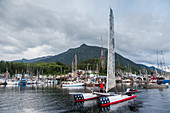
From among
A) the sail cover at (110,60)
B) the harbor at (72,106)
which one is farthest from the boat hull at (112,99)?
the sail cover at (110,60)

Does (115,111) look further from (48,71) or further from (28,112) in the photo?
(48,71)

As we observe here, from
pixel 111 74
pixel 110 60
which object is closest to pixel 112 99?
pixel 111 74

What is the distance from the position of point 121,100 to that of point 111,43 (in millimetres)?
12397

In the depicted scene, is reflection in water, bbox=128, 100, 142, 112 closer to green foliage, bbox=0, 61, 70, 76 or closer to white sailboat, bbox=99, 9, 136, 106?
white sailboat, bbox=99, 9, 136, 106

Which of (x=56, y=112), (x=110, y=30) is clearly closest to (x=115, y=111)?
(x=56, y=112)

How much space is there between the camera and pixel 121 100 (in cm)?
2956

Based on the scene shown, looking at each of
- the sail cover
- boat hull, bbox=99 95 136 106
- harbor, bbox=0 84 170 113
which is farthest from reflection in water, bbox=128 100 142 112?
the sail cover

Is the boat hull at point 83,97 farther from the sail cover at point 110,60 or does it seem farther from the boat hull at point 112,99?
the boat hull at point 112,99

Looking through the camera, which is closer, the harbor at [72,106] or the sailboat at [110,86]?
the harbor at [72,106]

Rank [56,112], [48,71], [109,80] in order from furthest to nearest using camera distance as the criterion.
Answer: [48,71] < [109,80] < [56,112]

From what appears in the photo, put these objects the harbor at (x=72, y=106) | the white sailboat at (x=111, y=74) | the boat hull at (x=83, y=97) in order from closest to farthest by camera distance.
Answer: the harbor at (x=72, y=106) → the white sailboat at (x=111, y=74) → the boat hull at (x=83, y=97)

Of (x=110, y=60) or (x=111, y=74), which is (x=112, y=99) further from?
(x=110, y=60)

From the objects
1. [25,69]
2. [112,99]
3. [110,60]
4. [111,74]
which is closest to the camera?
[112,99]

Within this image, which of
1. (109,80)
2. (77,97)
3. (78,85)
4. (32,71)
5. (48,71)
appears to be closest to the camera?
(109,80)
